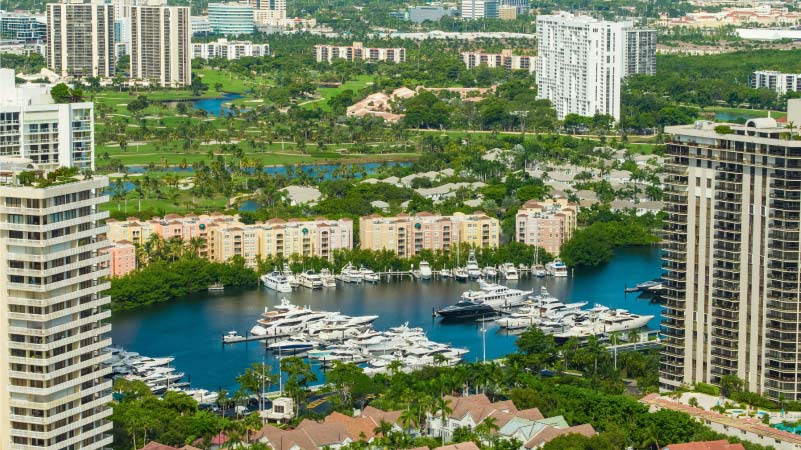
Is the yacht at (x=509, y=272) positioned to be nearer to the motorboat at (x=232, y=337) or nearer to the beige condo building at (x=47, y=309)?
the motorboat at (x=232, y=337)

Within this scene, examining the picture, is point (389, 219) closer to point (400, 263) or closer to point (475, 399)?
point (400, 263)

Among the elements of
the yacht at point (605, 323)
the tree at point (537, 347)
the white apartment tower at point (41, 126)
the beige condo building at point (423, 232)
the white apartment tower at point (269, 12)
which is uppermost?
the white apartment tower at point (269, 12)

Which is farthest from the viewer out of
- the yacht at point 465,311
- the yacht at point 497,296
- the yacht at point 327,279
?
the yacht at point 327,279

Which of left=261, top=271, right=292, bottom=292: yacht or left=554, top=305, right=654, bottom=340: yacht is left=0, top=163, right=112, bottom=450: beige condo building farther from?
left=261, top=271, right=292, bottom=292: yacht

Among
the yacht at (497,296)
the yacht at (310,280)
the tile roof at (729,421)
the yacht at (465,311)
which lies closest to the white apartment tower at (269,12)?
the yacht at (310,280)

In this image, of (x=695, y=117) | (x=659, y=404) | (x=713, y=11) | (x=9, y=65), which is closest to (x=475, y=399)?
(x=659, y=404)

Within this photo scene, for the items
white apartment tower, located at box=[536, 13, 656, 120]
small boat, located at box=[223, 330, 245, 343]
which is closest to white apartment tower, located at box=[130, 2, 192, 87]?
white apartment tower, located at box=[536, 13, 656, 120]
